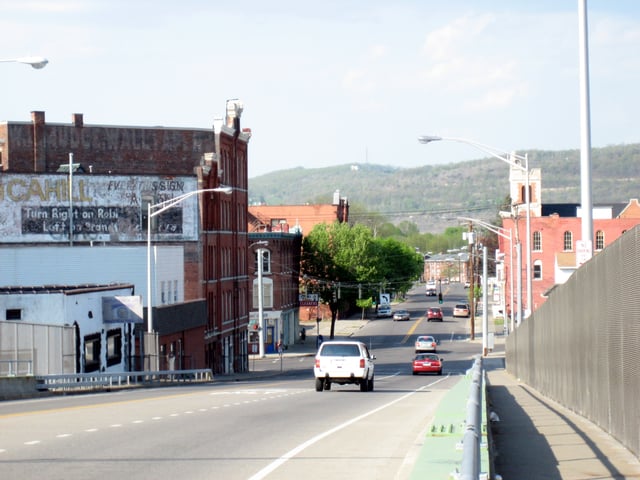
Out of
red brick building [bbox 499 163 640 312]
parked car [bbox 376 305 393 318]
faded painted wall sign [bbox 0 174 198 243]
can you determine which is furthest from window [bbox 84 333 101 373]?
parked car [bbox 376 305 393 318]

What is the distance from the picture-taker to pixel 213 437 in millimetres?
18281

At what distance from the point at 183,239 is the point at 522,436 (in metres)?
52.4

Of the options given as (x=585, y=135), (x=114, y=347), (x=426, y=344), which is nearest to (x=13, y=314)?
(x=114, y=347)

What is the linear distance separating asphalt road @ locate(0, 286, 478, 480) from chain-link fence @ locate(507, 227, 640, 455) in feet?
9.88

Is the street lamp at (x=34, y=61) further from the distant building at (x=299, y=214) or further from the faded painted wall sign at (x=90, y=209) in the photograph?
the distant building at (x=299, y=214)

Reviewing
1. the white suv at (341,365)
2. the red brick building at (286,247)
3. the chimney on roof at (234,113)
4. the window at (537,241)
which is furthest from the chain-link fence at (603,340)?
the red brick building at (286,247)

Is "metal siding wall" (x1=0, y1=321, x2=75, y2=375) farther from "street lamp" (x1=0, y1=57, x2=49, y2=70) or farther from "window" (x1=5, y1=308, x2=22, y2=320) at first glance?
"street lamp" (x1=0, y1=57, x2=49, y2=70)

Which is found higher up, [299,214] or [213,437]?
[299,214]

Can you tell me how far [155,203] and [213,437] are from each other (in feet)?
171

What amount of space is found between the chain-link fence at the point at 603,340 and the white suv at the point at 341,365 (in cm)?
1050

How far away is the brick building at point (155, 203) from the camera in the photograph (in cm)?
6744

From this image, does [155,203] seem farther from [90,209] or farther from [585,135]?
[585,135]

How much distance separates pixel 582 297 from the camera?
64.7 feet

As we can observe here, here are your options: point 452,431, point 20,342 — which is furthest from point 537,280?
point 452,431
